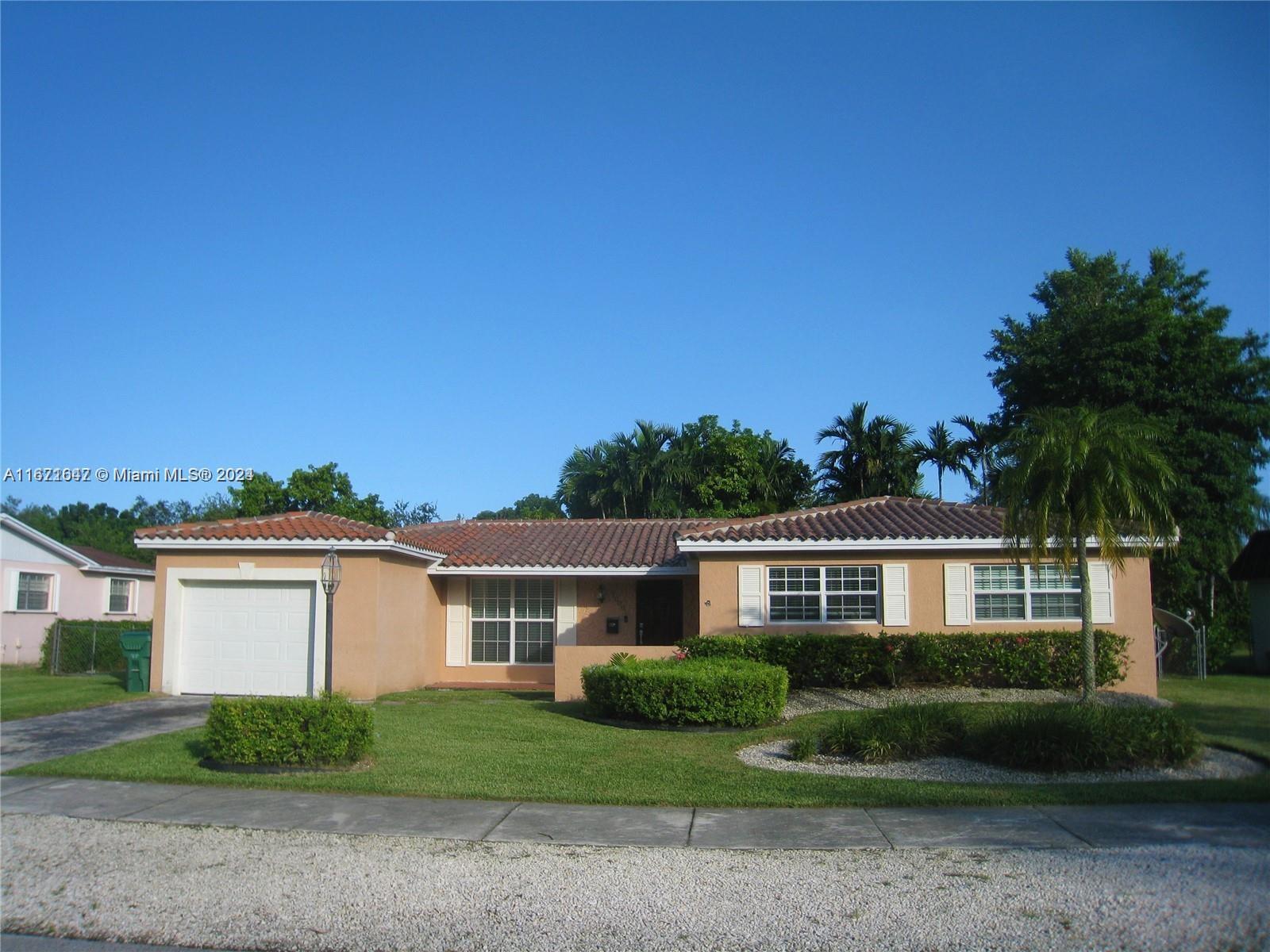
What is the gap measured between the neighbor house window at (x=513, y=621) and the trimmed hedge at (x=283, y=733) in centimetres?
1096

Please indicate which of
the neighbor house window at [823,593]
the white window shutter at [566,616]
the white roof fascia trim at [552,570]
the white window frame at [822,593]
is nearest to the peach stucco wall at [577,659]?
the white window frame at [822,593]

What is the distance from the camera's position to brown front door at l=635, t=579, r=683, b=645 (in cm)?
2222

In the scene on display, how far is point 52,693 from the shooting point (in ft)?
60.7

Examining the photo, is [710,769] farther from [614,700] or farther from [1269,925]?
[1269,925]

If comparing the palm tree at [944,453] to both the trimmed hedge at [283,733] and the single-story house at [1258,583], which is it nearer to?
the single-story house at [1258,583]

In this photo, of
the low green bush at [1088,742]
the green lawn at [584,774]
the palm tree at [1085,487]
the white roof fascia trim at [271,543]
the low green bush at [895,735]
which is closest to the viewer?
the green lawn at [584,774]

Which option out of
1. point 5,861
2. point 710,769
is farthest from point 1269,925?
point 5,861

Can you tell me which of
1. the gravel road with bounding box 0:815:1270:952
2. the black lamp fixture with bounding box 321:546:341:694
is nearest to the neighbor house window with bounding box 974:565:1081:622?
the gravel road with bounding box 0:815:1270:952

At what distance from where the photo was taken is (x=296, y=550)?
17594 mm

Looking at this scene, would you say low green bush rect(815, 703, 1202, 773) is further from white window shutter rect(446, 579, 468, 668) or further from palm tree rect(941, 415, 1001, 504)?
palm tree rect(941, 415, 1001, 504)

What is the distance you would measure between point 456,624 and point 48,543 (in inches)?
619

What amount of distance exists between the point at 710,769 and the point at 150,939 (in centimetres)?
605

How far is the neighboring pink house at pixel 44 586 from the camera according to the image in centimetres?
2827

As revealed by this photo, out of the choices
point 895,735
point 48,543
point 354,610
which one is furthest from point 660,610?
point 48,543
